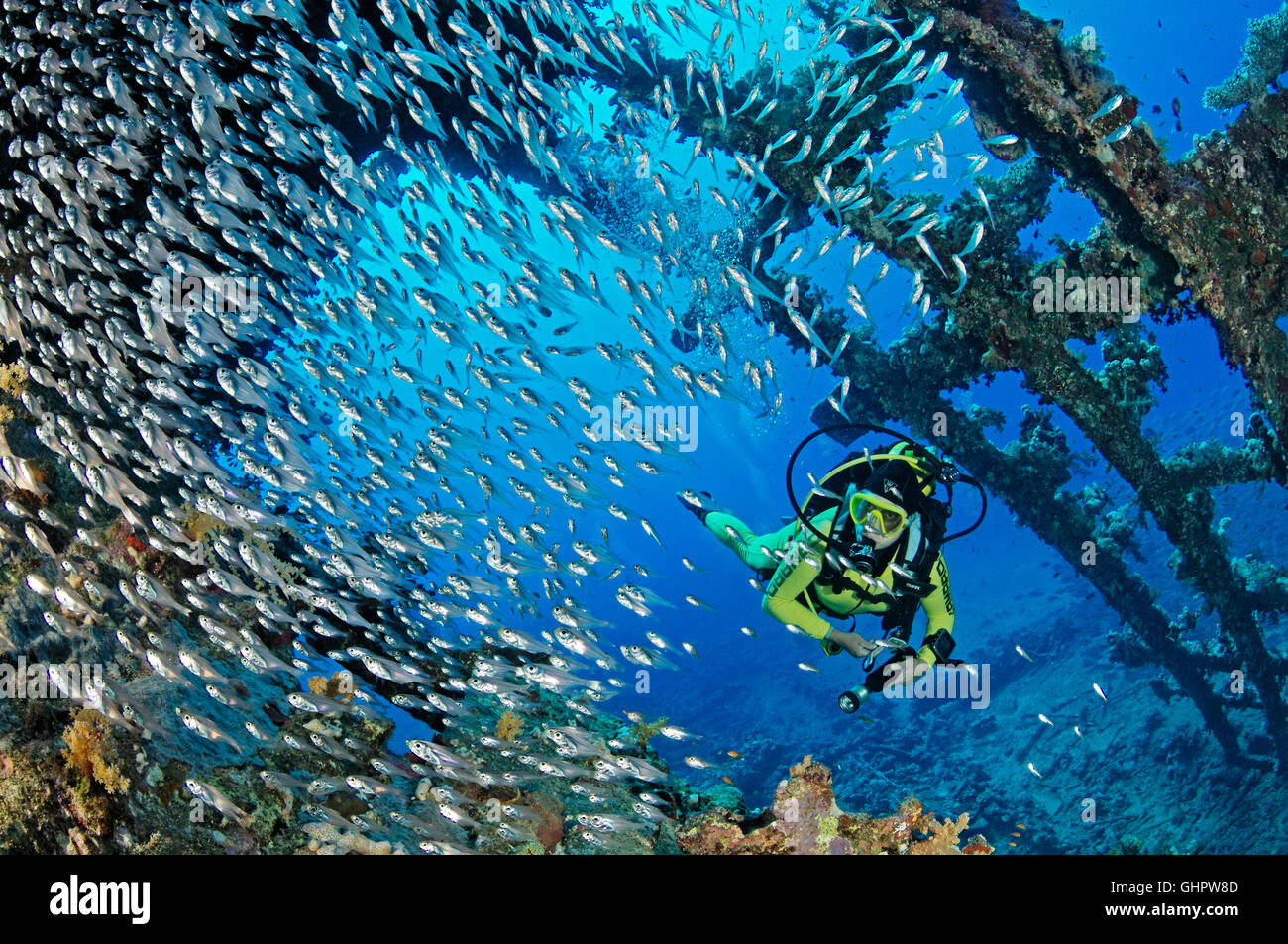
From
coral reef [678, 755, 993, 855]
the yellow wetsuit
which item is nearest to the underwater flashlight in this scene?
coral reef [678, 755, 993, 855]

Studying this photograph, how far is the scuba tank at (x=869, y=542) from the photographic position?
519 cm

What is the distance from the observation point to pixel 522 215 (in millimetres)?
7172

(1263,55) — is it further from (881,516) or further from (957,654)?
(957,654)

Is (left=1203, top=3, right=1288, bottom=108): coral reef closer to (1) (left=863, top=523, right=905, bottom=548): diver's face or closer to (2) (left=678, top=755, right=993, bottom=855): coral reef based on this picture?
(1) (left=863, top=523, right=905, bottom=548): diver's face

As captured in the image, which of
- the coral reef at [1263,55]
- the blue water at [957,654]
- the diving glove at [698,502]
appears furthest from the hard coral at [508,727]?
the coral reef at [1263,55]

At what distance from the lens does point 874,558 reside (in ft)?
17.2

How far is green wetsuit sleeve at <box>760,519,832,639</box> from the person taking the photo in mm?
5633

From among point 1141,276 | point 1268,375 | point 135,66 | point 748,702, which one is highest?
point 135,66

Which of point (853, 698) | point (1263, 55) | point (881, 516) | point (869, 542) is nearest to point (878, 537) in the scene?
point (869, 542)

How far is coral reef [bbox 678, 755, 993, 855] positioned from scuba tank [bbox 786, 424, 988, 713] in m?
0.95

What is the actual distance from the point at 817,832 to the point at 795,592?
7.21 ft
